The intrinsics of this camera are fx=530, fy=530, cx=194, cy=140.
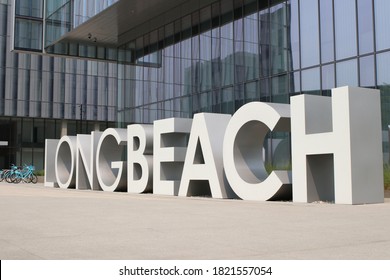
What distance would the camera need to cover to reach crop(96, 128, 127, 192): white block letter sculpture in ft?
73.5

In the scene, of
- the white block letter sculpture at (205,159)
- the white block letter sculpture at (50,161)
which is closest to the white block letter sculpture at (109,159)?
the white block letter sculpture at (205,159)

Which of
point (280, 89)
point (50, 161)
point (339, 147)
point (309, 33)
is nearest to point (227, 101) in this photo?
point (280, 89)

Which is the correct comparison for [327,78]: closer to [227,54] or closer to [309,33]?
[309,33]

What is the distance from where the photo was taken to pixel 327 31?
805 inches

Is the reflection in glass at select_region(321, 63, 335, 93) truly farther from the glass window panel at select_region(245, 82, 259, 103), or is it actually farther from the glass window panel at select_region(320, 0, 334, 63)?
the glass window panel at select_region(245, 82, 259, 103)

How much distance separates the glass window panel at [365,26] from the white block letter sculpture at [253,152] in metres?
5.23

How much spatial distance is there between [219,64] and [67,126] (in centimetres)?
3937

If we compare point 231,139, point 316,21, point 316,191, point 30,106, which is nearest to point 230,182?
point 231,139

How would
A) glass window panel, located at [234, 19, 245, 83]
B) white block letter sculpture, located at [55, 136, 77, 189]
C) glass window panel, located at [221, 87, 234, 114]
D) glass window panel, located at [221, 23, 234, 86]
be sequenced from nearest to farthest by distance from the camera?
glass window panel, located at [234, 19, 245, 83] → glass window panel, located at [221, 87, 234, 114] → glass window panel, located at [221, 23, 234, 86] → white block letter sculpture, located at [55, 136, 77, 189]

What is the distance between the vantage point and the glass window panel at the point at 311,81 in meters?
20.5

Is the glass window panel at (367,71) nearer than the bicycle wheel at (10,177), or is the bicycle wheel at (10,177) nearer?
the glass window panel at (367,71)

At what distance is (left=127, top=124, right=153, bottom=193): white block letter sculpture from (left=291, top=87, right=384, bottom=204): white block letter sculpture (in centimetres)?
767

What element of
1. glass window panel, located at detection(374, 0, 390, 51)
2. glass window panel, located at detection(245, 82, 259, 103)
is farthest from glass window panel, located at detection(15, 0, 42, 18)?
glass window panel, located at detection(374, 0, 390, 51)

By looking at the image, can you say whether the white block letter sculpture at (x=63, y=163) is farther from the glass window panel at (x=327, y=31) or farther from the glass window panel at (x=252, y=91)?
the glass window panel at (x=327, y=31)
